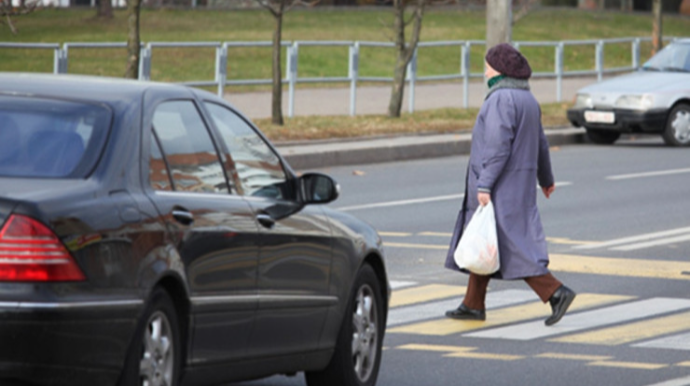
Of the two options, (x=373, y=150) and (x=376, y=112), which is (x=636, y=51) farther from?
(x=373, y=150)

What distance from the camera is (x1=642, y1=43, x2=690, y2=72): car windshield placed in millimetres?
26859

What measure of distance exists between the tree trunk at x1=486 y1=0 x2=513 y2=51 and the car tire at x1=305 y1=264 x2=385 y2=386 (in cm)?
1515

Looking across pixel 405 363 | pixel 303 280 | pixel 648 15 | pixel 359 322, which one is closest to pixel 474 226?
pixel 405 363

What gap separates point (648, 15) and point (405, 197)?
172ft

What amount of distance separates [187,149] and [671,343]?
12.5ft

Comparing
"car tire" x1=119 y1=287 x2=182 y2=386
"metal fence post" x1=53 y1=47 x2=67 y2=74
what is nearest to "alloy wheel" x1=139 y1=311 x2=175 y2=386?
"car tire" x1=119 y1=287 x2=182 y2=386

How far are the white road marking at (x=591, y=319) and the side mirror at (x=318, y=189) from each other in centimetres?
277

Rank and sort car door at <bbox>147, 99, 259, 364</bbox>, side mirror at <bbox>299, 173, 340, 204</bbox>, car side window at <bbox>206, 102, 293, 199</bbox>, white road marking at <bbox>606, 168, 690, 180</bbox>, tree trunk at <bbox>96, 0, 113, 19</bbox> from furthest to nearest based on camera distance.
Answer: tree trunk at <bbox>96, 0, 113, 19</bbox> < white road marking at <bbox>606, 168, 690, 180</bbox> < side mirror at <bbox>299, 173, 340, 204</bbox> < car side window at <bbox>206, 102, 293, 199</bbox> < car door at <bbox>147, 99, 259, 364</bbox>

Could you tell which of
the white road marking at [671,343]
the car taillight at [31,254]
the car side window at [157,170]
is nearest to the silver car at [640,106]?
the white road marking at [671,343]

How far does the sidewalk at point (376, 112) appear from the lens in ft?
73.0

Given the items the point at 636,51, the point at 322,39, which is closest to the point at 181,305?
the point at 636,51

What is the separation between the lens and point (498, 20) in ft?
74.8

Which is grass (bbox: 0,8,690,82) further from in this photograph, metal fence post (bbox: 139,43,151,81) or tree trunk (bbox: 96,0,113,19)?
metal fence post (bbox: 139,43,151,81)

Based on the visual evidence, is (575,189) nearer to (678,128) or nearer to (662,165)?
(662,165)
